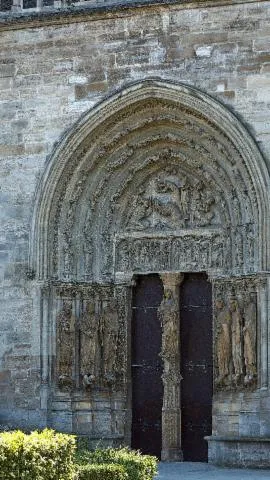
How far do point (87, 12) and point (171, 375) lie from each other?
5.21 meters

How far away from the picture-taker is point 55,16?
55.3 feet

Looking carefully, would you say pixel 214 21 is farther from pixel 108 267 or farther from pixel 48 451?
pixel 48 451

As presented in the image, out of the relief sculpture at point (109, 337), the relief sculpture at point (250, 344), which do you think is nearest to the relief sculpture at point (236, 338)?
the relief sculpture at point (250, 344)

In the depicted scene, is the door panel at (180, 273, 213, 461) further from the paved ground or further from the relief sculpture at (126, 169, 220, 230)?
the relief sculpture at (126, 169, 220, 230)

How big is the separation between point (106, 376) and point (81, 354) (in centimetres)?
47

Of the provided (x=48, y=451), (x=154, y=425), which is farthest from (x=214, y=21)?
(x=48, y=451)

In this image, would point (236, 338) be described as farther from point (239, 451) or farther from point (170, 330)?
point (239, 451)

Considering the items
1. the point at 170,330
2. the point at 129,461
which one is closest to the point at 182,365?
the point at 170,330

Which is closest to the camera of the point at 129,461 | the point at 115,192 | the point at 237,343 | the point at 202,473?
the point at 129,461

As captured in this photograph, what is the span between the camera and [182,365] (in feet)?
55.1

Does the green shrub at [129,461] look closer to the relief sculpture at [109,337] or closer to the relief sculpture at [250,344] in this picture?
the relief sculpture at [250,344]

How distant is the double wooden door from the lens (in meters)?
16.6

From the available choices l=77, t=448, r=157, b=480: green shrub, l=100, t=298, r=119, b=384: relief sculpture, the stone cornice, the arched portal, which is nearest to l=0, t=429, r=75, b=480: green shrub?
l=77, t=448, r=157, b=480: green shrub

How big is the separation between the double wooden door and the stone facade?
0.18 metres
